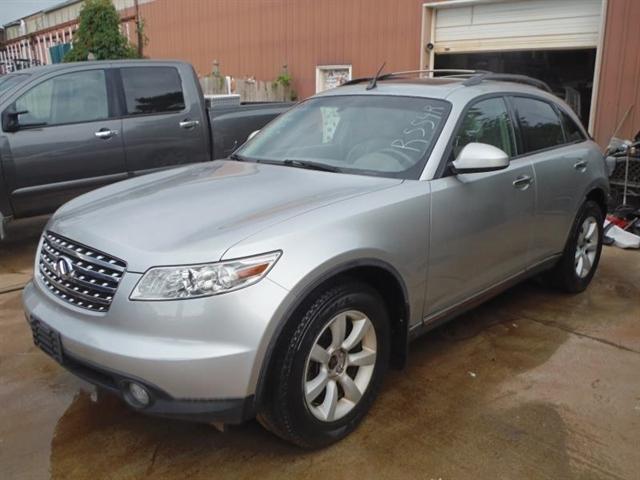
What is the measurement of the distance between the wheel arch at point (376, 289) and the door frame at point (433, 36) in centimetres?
592

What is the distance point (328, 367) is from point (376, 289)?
0.49m

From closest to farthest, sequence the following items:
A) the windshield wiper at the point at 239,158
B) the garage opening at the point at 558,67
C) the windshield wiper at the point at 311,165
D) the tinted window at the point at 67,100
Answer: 1. the windshield wiper at the point at 311,165
2. the windshield wiper at the point at 239,158
3. the tinted window at the point at 67,100
4. the garage opening at the point at 558,67

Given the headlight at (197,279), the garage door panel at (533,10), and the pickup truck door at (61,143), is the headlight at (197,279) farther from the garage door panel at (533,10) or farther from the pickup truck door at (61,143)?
the garage door panel at (533,10)

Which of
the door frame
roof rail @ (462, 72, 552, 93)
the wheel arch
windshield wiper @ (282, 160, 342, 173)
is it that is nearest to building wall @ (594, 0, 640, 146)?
the door frame

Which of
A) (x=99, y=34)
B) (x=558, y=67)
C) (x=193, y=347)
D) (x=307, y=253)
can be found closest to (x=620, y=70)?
(x=558, y=67)

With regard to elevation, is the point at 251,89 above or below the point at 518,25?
below

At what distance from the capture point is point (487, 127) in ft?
12.5

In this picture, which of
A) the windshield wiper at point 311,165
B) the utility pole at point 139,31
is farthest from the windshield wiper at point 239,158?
the utility pole at point 139,31

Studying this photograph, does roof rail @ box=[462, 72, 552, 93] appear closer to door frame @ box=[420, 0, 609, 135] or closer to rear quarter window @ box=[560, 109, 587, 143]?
rear quarter window @ box=[560, 109, 587, 143]

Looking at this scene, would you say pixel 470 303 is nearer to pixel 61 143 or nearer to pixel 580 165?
pixel 580 165

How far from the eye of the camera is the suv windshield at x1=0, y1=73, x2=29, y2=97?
5.83 meters

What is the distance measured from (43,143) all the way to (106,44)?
8.44m

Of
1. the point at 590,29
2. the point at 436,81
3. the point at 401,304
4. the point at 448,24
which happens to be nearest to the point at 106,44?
the point at 448,24

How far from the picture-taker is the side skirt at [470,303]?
3.30 meters
